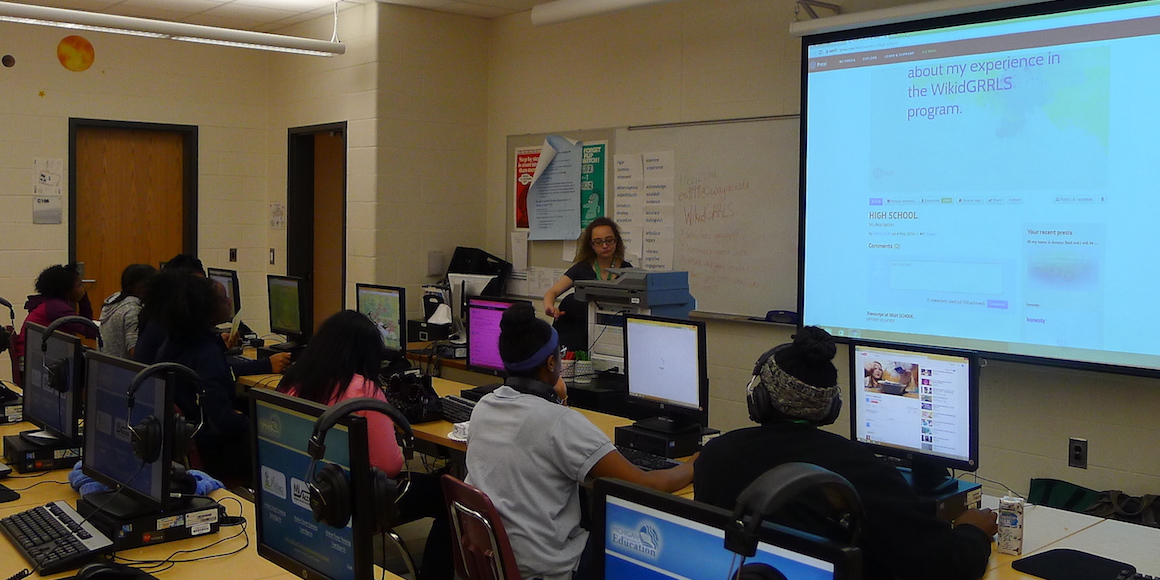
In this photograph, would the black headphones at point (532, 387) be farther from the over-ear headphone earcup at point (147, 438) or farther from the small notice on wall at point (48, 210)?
the small notice on wall at point (48, 210)

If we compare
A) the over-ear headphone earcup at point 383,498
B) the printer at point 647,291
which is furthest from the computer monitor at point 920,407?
the over-ear headphone earcup at point 383,498

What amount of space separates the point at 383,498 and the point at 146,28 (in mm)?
4499

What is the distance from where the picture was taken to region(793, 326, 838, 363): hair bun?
1978 mm

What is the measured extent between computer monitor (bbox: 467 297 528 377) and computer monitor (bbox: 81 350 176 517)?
1937 mm

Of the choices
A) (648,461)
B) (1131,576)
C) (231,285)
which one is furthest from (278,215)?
(1131,576)

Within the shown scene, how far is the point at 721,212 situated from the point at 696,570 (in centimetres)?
396

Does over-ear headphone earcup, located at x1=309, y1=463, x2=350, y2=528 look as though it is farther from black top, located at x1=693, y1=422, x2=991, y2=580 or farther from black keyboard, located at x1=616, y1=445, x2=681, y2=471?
black keyboard, located at x1=616, y1=445, x2=681, y2=471

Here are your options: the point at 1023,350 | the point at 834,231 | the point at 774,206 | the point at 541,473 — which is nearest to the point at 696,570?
the point at 541,473

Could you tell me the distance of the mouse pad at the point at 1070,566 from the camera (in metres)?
2.19

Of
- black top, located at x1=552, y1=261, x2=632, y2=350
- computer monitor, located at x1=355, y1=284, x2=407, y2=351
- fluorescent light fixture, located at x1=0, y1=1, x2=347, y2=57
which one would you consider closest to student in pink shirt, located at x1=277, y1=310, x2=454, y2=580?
black top, located at x1=552, y1=261, x2=632, y2=350

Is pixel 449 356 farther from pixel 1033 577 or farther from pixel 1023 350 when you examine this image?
pixel 1033 577

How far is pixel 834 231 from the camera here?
4.39 metres

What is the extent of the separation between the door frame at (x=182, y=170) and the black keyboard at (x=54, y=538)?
469 centimetres

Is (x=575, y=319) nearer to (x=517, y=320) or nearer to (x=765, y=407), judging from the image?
(x=517, y=320)
